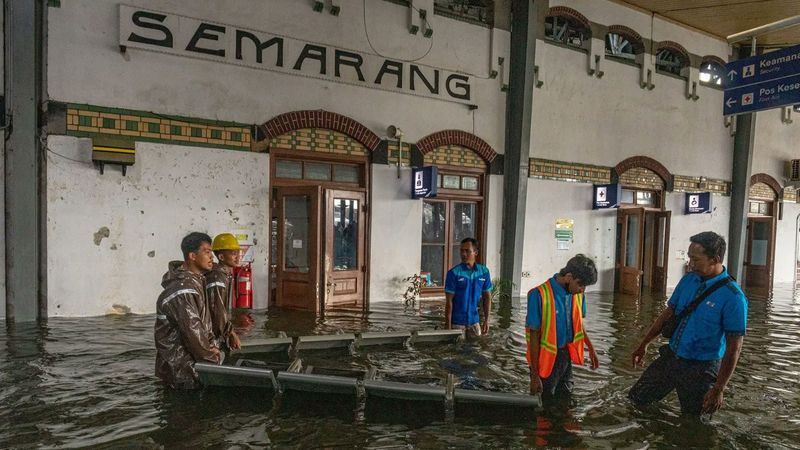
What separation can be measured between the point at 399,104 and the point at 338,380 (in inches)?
277

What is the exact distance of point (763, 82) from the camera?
427 inches

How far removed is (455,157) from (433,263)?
2224 millimetres

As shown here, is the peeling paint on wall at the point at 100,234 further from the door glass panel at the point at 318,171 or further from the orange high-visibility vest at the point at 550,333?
the orange high-visibility vest at the point at 550,333

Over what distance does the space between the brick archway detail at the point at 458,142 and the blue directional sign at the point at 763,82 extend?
5018 millimetres

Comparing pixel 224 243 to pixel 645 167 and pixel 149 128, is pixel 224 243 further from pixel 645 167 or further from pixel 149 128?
pixel 645 167

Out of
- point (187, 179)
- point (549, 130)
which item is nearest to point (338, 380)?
point (187, 179)

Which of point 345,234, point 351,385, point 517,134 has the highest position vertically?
point 517,134

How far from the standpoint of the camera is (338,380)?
184 inches

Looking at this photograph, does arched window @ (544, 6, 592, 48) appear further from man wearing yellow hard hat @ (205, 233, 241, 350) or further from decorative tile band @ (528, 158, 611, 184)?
man wearing yellow hard hat @ (205, 233, 241, 350)

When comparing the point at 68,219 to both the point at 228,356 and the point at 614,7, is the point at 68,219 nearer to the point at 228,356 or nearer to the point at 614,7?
the point at 228,356

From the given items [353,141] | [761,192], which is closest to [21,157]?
[353,141]

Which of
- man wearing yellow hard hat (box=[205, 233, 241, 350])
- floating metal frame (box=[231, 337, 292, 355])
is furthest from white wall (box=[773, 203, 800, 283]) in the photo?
man wearing yellow hard hat (box=[205, 233, 241, 350])

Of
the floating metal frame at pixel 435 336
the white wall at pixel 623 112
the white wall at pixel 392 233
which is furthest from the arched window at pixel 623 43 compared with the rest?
the floating metal frame at pixel 435 336

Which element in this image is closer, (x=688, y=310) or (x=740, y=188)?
(x=688, y=310)
